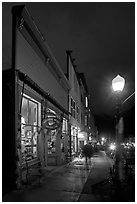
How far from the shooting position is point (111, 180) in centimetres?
1016

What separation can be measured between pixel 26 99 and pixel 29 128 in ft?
5.30

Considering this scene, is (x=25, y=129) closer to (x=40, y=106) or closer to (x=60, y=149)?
(x=40, y=106)

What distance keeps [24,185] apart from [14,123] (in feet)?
8.62

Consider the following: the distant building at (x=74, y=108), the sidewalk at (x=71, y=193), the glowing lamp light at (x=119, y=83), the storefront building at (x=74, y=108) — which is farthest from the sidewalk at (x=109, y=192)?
the storefront building at (x=74, y=108)

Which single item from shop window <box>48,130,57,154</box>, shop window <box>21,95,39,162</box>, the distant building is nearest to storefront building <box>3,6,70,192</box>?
shop window <box>21,95,39,162</box>

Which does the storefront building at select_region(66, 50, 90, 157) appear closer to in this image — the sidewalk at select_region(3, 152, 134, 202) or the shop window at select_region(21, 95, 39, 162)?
the shop window at select_region(21, 95, 39, 162)

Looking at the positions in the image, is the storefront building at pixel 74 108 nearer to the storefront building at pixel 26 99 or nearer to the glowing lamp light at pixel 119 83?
the storefront building at pixel 26 99

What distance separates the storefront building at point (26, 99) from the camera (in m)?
9.70

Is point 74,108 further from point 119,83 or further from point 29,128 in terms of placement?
point 119,83

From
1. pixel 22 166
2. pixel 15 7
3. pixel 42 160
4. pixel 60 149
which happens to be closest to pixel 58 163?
pixel 60 149

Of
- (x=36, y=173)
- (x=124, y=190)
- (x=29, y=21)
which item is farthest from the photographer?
(x=36, y=173)

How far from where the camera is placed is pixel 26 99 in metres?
12.2

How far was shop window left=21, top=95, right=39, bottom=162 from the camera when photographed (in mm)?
11930

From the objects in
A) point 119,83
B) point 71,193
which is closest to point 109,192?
point 71,193
